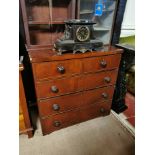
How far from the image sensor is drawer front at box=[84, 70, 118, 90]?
1.40 metres

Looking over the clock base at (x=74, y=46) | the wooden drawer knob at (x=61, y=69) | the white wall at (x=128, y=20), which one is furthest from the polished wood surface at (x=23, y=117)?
the white wall at (x=128, y=20)

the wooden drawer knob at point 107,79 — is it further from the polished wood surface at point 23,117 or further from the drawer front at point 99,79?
the polished wood surface at point 23,117

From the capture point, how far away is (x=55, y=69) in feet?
3.93

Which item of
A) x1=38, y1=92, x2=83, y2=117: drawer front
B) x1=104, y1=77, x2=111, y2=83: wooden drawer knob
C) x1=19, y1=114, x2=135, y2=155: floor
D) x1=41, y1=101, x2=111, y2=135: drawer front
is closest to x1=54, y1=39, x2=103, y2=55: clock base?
x1=104, y1=77, x2=111, y2=83: wooden drawer knob

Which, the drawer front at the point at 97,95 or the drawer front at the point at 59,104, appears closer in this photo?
the drawer front at the point at 59,104

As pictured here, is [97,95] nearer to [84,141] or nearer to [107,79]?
[107,79]

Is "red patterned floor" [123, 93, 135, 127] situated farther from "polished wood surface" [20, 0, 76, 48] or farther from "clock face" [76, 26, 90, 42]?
"polished wood surface" [20, 0, 76, 48]

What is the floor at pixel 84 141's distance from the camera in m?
1.38

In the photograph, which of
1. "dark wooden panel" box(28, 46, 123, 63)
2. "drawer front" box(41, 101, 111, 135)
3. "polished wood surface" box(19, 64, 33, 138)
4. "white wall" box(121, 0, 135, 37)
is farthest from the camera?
"white wall" box(121, 0, 135, 37)

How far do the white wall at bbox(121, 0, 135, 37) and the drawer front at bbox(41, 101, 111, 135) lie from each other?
93cm

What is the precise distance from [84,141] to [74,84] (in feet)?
2.02

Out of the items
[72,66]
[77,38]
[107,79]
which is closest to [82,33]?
[77,38]
